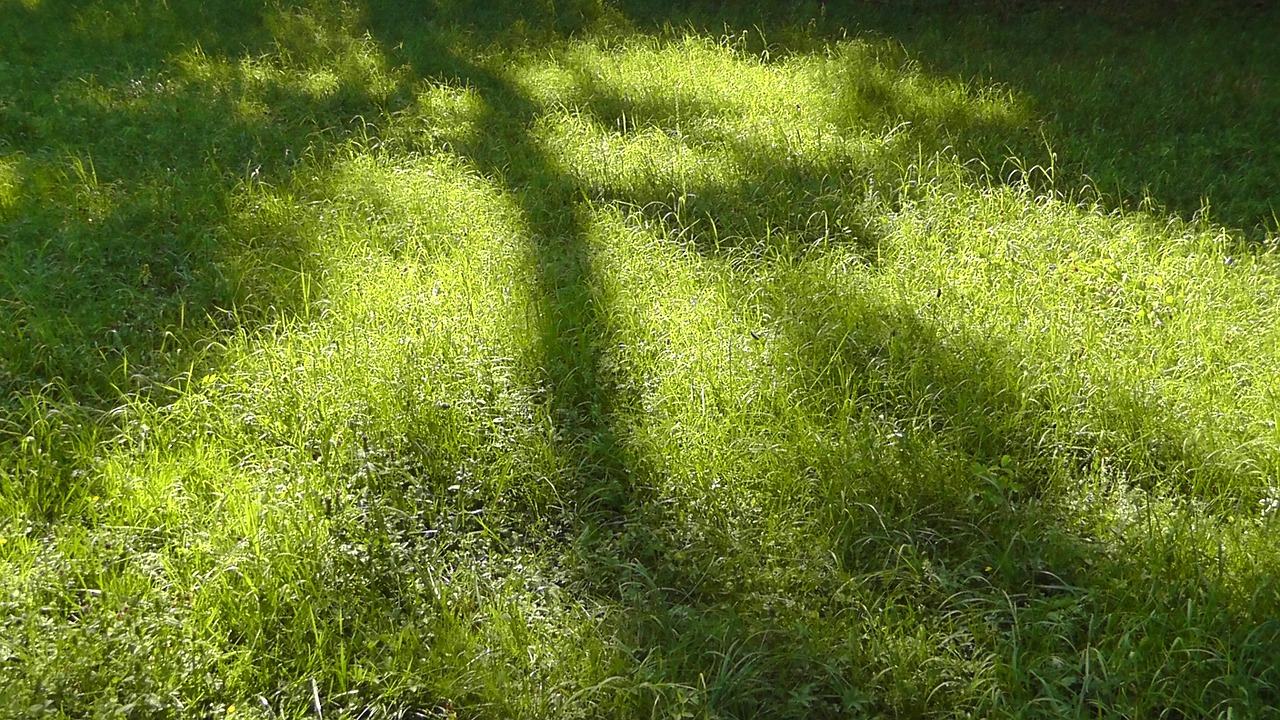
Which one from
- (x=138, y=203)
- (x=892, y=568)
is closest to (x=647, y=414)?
(x=892, y=568)

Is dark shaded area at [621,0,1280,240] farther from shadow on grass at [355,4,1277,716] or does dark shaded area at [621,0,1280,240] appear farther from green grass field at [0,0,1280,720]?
shadow on grass at [355,4,1277,716]

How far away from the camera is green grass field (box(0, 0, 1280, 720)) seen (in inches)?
87.7

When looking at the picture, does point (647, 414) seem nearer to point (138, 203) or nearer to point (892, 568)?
point (892, 568)

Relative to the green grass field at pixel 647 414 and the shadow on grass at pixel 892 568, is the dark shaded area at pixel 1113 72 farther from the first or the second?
the shadow on grass at pixel 892 568

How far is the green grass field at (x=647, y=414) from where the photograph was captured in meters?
2.23

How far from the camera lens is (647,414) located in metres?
3.16

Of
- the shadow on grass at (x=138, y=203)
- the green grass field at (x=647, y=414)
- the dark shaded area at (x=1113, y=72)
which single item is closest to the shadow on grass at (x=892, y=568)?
the green grass field at (x=647, y=414)

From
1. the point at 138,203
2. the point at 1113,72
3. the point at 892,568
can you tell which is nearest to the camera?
the point at 892,568

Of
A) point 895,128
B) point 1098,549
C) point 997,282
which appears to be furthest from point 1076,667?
point 895,128

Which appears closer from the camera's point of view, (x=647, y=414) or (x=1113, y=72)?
(x=647, y=414)

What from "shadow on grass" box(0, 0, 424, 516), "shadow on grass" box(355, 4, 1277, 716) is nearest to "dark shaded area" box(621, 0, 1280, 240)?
"shadow on grass" box(355, 4, 1277, 716)

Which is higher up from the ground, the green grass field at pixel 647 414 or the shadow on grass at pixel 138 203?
the green grass field at pixel 647 414

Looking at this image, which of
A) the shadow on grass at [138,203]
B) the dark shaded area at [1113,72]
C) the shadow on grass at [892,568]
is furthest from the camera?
the dark shaded area at [1113,72]

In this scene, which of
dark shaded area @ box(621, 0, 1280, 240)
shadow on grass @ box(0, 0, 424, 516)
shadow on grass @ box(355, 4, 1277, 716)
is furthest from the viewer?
dark shaded area @ box(621, 0, 1280, 240)
